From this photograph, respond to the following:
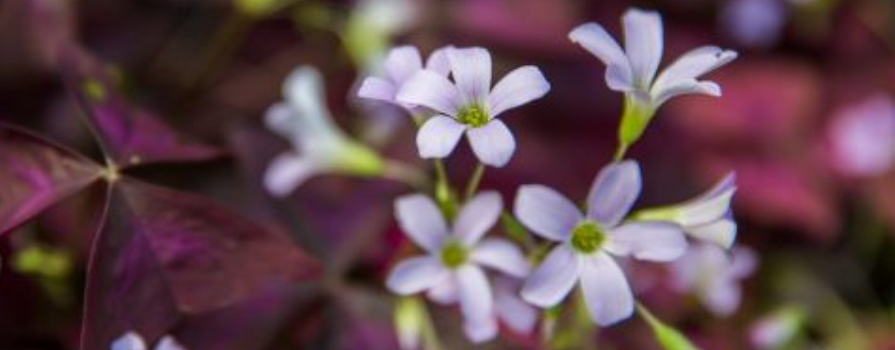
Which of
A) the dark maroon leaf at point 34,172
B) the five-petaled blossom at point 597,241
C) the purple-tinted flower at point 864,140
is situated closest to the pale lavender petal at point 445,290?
the five-petaled blossom at point 597,241

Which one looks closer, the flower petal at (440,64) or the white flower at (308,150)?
the flower petal at (440,64)

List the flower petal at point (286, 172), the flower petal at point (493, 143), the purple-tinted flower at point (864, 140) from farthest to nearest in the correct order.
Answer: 1. the purple-tinted flower at point (864, 140)
2. the flower petal at point (286, 172)
3. the flower petal at point (493, 143)

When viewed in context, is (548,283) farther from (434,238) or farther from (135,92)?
(135,92)

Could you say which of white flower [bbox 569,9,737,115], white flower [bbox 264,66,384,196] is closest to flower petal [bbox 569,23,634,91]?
white flower [bbox 569,9,737,115]

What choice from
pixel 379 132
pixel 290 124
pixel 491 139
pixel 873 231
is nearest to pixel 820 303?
pixel 873 231

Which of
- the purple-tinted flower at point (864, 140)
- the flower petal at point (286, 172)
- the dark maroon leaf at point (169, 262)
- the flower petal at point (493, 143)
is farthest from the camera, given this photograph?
the purple-tinted flower at point (864, 140)

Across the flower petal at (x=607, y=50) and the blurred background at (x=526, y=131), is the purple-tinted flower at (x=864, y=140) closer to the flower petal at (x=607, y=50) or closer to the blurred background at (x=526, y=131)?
the blurred background at (x=526, y=131)

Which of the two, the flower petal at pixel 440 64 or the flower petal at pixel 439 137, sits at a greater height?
the flower petal at pixel 440 64

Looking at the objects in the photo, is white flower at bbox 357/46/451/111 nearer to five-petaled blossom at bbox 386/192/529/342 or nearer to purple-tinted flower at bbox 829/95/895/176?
five-petaled blossom at bbox 386/192/529/342
